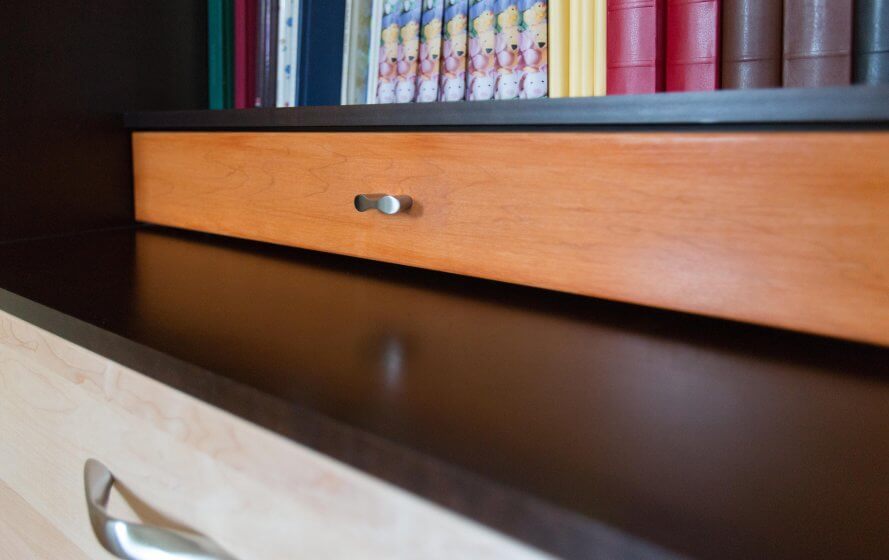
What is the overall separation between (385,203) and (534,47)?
1.09 feet

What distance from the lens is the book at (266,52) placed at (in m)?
1.14

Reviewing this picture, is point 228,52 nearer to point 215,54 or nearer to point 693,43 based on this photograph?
point 215,54

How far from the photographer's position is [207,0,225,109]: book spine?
1.14 m

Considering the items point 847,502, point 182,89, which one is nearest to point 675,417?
point 847,502

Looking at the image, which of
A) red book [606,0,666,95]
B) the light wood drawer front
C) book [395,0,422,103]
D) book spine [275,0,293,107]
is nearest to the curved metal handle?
the light wood drawer front

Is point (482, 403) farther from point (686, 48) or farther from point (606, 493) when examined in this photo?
point (686, 48)

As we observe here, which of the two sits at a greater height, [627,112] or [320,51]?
[320,51]

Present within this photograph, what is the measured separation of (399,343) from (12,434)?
1.32 ft

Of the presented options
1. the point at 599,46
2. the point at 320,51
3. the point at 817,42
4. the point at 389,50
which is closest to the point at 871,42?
the point at 817,42

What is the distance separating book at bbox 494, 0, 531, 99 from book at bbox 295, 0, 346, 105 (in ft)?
0.97

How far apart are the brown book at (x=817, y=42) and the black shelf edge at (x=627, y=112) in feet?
0.58

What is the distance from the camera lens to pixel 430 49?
A: 1008 millimetres

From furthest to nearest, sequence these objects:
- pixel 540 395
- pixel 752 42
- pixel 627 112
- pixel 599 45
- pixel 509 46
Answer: pixel 509 46
pixel 599 45
pixel 752 42
pixel 627 112
pixel 540 395

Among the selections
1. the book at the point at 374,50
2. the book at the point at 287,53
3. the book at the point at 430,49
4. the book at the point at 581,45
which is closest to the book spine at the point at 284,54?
the book at the point at 287,53
